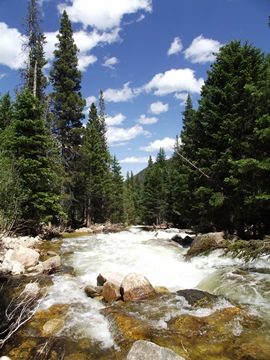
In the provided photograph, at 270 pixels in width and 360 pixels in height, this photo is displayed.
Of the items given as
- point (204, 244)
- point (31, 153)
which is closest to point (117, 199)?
point (31, 153)

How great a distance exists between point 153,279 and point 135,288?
8.61 feet

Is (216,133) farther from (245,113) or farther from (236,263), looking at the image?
(236,263)

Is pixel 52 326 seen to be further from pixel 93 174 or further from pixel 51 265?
pixel 93 174

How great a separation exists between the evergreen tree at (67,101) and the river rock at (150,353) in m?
23.0

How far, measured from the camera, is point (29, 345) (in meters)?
5.25

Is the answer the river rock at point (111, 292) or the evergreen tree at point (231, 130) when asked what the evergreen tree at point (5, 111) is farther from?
the river rock at point (111, 292)

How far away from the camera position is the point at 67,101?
2714 centimetres

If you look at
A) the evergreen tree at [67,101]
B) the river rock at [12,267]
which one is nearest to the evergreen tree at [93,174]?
the evergreen tree at [67,101]

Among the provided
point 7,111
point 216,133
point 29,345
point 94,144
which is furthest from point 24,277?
point 94,144

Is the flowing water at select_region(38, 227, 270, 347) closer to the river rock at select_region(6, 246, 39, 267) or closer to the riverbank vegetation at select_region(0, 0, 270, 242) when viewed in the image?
the river rock at select_region(6, 246, 39, 267)

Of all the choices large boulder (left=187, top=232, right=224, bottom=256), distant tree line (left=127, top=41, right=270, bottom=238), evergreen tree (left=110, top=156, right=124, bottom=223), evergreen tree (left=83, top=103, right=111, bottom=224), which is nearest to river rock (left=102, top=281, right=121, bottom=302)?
large boulder (left=187, top=232, right=224, bottom=256)

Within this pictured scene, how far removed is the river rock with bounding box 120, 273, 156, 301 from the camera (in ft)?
24.6

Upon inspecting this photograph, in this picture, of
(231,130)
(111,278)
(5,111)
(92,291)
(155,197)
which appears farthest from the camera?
(155,197)

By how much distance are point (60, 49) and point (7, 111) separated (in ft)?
30.1
